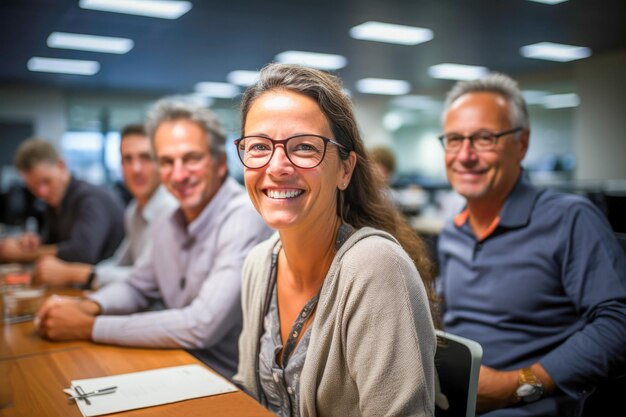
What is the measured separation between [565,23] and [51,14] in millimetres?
6016

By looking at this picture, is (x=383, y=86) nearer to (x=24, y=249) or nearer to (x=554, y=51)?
(x=554, y=51)

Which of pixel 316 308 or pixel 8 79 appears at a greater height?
pixel 8 79

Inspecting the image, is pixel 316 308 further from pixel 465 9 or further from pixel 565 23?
pixel 565 23

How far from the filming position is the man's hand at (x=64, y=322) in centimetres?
182

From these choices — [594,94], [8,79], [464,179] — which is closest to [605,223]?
[464,179]

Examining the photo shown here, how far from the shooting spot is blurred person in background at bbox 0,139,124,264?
338 centimetres

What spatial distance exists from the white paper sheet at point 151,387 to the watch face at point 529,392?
0.81 metres

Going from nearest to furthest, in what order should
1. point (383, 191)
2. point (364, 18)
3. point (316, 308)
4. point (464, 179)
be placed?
point (316, 308), point (383, 191), point (464, 179), point (364, 18)

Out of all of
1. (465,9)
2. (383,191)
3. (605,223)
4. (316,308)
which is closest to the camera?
(316,308)

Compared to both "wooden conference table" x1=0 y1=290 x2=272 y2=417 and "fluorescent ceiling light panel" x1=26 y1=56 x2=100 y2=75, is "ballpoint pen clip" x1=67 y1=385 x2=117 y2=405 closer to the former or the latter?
"wooden conference table" x1=0 y1=290 x2=272 y2=417

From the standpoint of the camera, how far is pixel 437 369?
4.30ft

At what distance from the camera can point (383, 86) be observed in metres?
11.8

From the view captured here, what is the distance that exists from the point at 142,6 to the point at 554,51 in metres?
6.14

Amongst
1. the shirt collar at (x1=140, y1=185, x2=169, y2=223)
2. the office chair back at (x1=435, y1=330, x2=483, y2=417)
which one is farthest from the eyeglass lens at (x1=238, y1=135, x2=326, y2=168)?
the shirt collar at (x1=140, y1=185, x2=169, y2=223)
